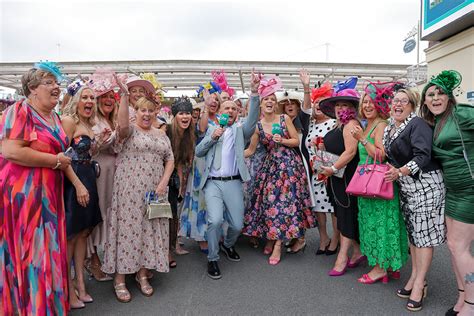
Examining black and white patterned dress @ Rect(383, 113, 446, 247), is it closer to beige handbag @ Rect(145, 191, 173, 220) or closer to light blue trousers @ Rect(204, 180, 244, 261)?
light blue trousers @ Rect(204, 180, 244, 261)

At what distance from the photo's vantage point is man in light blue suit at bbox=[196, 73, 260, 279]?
3635 mm

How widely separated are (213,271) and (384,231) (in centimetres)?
179

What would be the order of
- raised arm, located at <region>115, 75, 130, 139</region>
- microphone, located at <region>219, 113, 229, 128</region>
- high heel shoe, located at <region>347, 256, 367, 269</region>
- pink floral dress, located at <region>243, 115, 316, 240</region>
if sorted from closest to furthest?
raised arm, located at <region>115, 75, 130, 139</region>, microphone, located at <region>219, 113, 229, 128</region>, high heel shoe, located at <region>347, 256, 367, 269</region>, pink floral dress, located at <region>243, 115, 316, 240</region>

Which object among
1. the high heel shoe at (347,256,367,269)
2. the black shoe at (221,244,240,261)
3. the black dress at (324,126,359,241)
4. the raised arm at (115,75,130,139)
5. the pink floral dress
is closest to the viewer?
the raised arm at (115,75,130,139)

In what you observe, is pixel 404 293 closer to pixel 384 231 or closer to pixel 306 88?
pixel 384 231

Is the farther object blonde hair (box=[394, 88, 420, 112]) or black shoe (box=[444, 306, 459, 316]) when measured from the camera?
blonde hair (box=[394, 88, 420, 112])

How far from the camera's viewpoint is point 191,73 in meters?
14.0

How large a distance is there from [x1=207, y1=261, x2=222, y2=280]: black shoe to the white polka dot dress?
137cm

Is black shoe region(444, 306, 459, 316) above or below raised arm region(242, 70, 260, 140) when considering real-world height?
below

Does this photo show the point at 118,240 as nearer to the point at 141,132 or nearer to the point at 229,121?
the point at 141,132

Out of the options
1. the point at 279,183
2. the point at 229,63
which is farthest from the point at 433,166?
the point at 229,63

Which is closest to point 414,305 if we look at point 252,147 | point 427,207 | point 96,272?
point 427,207

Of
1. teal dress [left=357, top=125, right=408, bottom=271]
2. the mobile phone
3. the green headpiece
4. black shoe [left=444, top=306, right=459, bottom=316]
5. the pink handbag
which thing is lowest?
black shoe [left=444, top=306, right=459, bottom=316]

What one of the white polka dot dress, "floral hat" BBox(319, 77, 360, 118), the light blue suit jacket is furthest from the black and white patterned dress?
the light blue suit jacket
